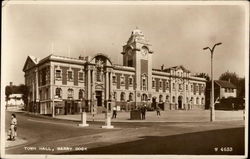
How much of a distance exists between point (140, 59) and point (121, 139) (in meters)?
2.04

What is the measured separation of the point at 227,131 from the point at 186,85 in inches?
58.5

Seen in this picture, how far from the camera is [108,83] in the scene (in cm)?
735

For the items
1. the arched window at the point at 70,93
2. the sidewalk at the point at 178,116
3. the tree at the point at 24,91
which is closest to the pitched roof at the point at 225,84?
the sidewalk at the point at 178,116

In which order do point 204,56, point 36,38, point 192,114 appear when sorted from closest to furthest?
point 36,38, point 204,56, point 192,114

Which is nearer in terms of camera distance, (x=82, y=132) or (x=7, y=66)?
(x=7, y=66)

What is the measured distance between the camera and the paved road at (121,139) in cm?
547

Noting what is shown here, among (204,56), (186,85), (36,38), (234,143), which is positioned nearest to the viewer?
(234,143)

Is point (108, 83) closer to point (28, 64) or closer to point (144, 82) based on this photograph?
point (144, 82)

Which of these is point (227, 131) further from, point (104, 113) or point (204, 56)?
point (104, 113)

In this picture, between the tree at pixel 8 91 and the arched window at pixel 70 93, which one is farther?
the arched window at pixel 70 93

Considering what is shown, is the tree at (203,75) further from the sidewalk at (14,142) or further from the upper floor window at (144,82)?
the sidewalk at (14,142)

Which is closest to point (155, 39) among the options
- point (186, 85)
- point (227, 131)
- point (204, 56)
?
point (204, 56)

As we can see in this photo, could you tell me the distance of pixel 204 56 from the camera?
20.6 ft

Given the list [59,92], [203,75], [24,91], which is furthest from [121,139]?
[24,91]
